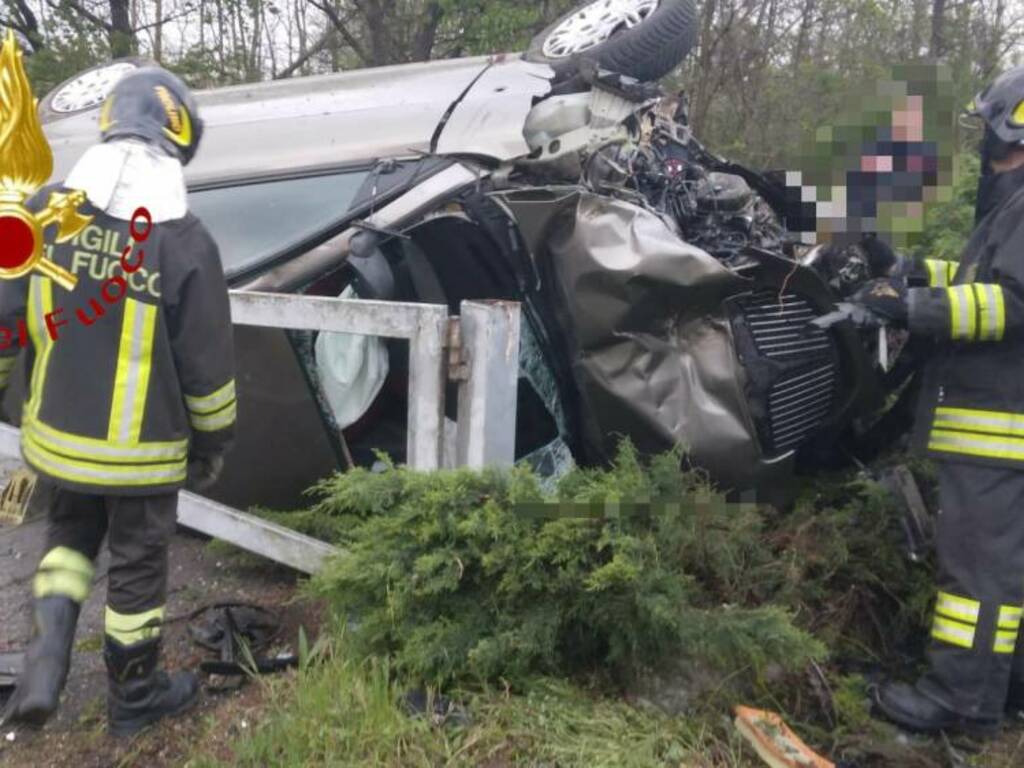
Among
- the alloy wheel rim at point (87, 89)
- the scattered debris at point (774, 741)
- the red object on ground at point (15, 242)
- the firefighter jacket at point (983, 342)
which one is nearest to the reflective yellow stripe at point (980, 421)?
the firefighter jacket at point (983, 342)

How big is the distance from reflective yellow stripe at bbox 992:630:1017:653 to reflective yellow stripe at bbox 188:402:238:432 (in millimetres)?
2009

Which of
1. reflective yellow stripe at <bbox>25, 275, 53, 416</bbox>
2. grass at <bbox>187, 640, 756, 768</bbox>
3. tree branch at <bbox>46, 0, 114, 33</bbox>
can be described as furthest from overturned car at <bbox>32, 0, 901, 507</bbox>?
tree branch at <bbox>46, 0, 114, 33</bbox>

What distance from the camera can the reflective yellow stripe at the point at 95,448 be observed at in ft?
7.63

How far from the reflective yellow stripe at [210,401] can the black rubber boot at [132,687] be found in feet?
1.93

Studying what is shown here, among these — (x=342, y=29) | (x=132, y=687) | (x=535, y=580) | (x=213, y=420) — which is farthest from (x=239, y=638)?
(x=342, y=29)

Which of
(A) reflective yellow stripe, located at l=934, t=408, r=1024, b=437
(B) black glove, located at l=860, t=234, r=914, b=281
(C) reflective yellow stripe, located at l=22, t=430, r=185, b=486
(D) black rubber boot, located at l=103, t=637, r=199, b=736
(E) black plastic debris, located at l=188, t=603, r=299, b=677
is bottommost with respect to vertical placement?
(E) black plastic debris, located at l=188, t=603, r=299, b=677

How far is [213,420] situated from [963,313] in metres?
1.87

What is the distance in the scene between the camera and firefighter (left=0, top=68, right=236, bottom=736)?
90.9 inches

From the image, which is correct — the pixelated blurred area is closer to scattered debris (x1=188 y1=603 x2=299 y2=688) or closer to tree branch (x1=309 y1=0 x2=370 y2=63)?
scattered debris (x1=188 y1=603 x2=299 y2=688)

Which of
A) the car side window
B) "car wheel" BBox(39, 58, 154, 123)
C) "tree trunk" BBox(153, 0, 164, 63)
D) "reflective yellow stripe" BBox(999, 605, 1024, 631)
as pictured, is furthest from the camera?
"tree trunk" BBox(153, 0, 164, 63)

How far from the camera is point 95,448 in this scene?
7.63 feet

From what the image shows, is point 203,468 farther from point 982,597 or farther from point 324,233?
point 982,597

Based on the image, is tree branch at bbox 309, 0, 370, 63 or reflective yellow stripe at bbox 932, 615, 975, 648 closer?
reflective yellow stripe at bbox 932, 615, 975, 648

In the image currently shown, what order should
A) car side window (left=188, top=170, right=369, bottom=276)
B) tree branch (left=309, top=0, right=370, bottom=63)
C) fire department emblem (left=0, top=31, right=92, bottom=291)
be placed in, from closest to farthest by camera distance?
fire department emblem (left=0, top=31, right=92, bottom=291) < car side window (left=188, top=170, right=369, bottom=276) < tree branch (left=309, top=0, right=370, bottom=63)
